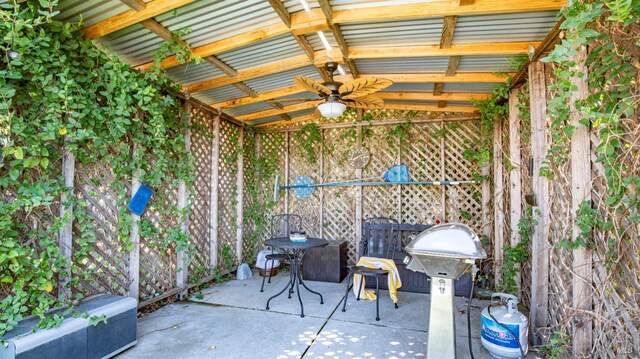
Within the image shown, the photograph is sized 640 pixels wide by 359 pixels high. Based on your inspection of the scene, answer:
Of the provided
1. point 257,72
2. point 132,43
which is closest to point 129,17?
point 132,43

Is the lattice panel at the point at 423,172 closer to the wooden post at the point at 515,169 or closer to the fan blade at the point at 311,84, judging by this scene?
the wooden post at the point at 515,169

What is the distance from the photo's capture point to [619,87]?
1.56 m

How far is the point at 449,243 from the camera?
1.85m

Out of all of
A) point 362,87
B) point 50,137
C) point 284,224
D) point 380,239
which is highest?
point 362,87

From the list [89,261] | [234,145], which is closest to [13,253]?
[89,261]

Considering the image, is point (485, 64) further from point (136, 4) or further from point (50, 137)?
point (50, 137)

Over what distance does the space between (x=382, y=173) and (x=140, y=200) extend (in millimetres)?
3491

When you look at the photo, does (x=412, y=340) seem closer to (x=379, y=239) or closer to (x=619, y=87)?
(x=379, y=239)

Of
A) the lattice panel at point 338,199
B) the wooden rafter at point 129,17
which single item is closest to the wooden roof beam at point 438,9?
the wooden rafter at point 129,17

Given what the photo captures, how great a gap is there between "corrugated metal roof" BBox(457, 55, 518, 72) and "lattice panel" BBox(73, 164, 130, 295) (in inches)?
148

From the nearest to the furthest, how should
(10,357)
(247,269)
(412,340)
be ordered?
(10,357) → (412,340) → (247,269)

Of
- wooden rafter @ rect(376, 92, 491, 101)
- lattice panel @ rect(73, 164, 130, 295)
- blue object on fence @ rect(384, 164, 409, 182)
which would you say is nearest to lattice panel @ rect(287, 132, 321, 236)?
blue object on fence @ rect(384, 164, 409, 182)

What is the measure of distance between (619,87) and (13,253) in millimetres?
3628

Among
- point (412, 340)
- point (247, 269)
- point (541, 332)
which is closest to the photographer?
point (541, 332)
